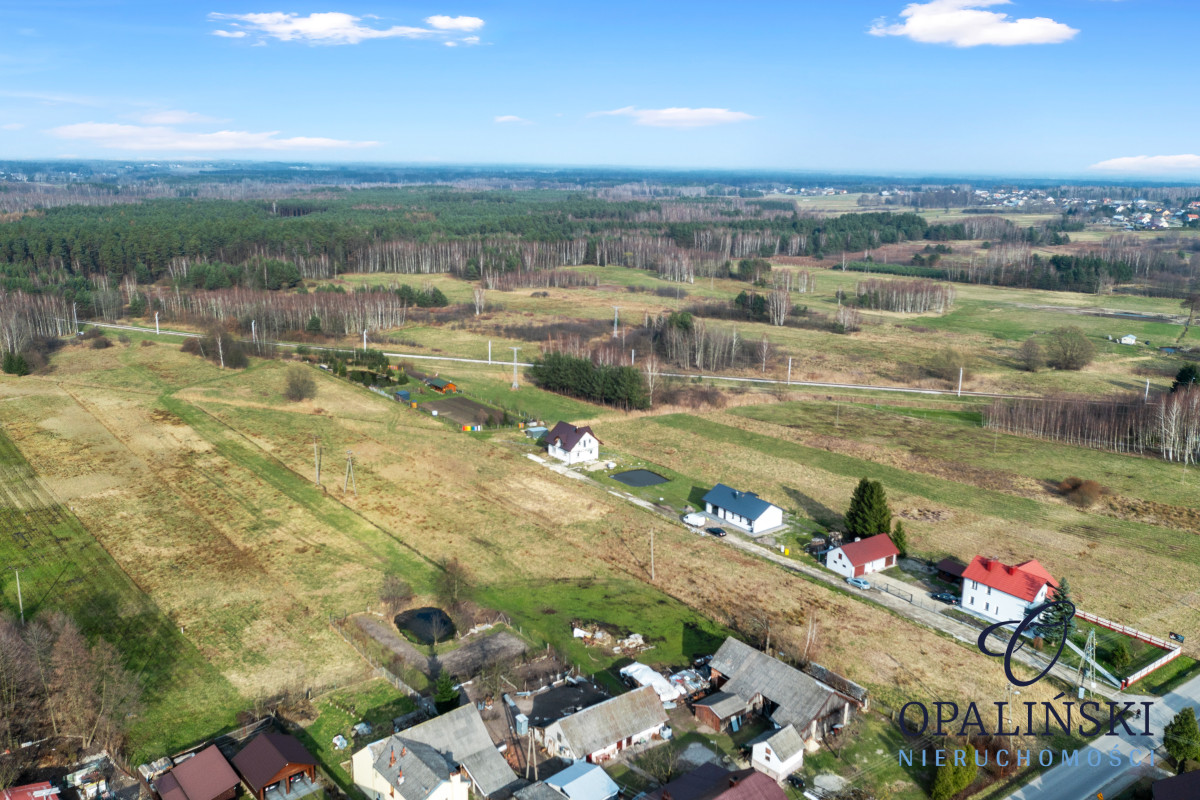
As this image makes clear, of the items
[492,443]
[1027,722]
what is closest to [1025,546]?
[1027,722]

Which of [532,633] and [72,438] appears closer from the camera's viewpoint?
[532,633]

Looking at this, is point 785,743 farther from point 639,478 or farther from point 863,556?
point 639,478

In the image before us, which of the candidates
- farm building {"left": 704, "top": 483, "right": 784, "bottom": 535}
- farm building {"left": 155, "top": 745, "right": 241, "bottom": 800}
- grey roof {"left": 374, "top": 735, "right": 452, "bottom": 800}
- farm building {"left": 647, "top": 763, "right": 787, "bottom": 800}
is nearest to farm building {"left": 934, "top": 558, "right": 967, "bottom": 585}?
farm building {"left": 704, "top": 483, "right": 784, "bottom": 535}

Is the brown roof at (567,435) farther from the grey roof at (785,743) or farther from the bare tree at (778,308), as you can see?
the bare tree at (778,308)

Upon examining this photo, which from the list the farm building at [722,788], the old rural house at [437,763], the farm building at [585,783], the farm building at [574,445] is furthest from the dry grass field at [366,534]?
the farm building at [722,788]

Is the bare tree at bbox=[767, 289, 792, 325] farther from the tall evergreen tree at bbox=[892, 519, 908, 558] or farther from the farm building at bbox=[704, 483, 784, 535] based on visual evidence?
the tall evergreen tree at bbox=[892, 519, 908, 558]

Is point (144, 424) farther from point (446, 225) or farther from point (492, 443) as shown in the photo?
point (446, 225)
